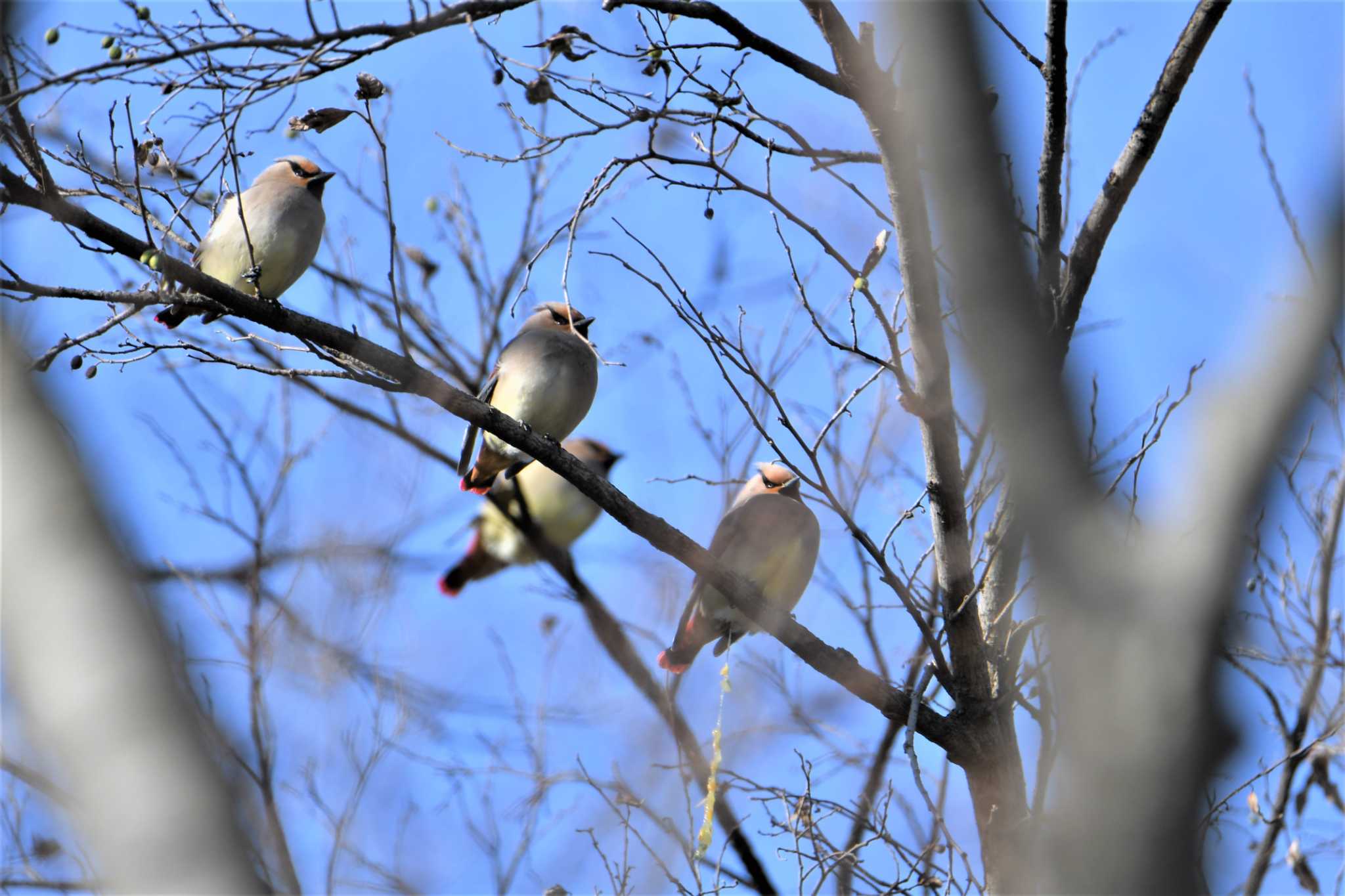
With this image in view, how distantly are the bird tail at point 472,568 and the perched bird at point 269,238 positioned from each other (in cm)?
245

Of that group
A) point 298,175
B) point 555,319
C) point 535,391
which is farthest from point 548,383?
point 298,175

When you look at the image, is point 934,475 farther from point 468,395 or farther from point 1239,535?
point 1239,535

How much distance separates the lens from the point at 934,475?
14.6 ft

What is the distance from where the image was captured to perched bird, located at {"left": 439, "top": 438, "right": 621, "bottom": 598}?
845 centimetres

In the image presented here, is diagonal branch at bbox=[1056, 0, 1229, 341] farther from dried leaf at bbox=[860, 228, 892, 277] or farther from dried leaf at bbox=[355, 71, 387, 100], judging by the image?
dried leaf at bbox=[355, 71, 387, 100]

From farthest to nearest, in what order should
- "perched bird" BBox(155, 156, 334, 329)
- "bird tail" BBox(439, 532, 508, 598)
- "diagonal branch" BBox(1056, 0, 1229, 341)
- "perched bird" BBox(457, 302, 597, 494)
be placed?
"bird tail" BBox(439, 532, 508, 598)
"perched bird" BBox(457, 302, 597, 494)
"perched bird" BBox(155, 156, 334, 329)
"diagonal branch" BBox(1056, 0, 1229, 341)

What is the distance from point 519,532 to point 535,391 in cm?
200

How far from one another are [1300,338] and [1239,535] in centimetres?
24

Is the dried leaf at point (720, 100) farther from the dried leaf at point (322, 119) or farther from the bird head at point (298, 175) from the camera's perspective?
the bird head at point (298, 175)

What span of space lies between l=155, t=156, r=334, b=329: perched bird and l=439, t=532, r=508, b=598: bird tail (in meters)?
2.45

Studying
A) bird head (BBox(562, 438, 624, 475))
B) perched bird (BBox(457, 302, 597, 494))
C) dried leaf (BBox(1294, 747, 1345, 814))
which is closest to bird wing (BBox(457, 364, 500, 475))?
perched bird (BBox(457, 302, 597, 494))

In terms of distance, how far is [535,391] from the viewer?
659cm

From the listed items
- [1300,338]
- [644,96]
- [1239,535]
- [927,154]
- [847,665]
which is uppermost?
[644,96]

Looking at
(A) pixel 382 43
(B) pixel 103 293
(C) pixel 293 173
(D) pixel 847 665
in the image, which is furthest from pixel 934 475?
(C) pixel 293 173
